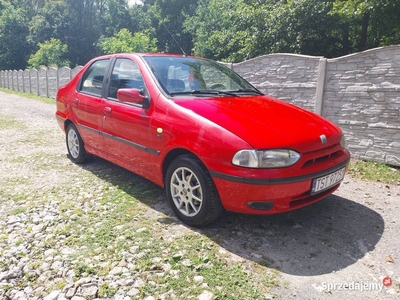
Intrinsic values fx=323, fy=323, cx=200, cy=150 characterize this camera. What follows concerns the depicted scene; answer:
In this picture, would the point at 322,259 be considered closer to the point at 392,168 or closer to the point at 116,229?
the point at 116,229

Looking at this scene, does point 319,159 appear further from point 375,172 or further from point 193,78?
point 375,172

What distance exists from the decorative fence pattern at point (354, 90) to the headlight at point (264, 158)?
313 centimetres

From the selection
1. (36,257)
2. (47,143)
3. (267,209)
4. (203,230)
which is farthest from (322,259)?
(47,143)

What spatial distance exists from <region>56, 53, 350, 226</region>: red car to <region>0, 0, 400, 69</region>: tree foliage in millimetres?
2394

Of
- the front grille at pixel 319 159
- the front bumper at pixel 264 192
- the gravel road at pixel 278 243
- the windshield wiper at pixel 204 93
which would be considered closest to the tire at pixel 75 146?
the gravel road at pixel 278 243

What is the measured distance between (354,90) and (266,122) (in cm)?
305

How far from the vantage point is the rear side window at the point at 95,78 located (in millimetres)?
4383

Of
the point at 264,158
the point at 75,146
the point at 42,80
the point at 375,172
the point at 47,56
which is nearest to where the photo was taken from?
the point at 264,158

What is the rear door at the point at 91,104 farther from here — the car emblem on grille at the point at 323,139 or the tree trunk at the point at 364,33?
the tree trunk at the point at 364,33

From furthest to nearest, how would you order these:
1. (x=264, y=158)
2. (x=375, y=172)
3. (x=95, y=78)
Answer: (x=375, y=172) < (x=95, y=78) < (x=264, y=158)

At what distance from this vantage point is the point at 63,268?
255 centimetres

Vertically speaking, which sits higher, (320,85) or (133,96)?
(320,85)

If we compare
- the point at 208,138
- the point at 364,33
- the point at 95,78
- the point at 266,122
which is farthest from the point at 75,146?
the point at 364,33

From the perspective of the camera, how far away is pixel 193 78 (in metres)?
3.70
